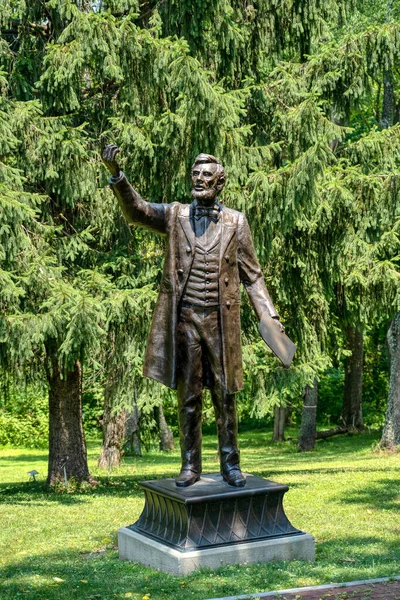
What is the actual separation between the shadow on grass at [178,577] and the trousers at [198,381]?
3.04ft

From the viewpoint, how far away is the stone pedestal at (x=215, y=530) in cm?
659

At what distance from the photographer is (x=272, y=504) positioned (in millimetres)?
6984

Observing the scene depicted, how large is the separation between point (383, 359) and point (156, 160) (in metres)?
19.7

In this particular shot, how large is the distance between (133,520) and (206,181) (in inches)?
157

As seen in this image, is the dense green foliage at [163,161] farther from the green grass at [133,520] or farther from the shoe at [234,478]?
the shoe at [234,478]

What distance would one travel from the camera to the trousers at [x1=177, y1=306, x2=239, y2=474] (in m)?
6.98

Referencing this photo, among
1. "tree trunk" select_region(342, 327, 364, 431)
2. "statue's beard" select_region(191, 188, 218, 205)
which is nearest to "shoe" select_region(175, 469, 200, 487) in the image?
"statue's beard" select_region(191, 188, 218, 205)

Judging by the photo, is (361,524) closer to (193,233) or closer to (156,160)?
(193,233)

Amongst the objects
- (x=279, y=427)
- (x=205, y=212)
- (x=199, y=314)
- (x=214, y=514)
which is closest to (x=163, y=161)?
(x=205, y=212)

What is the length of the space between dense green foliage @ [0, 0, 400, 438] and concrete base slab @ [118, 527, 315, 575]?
133 inches

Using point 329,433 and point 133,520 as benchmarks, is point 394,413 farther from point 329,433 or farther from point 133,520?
point 133,520

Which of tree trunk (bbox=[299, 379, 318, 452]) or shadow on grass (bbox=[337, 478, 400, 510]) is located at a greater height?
tree trunk (bbox=[299, 379, 318, 452])

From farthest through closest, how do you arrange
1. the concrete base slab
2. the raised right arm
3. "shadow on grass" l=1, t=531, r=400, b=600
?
1. the concrete base slab
2. the raised right arm
3. "shadow on grass" l=1, t=531, r=400, b=600

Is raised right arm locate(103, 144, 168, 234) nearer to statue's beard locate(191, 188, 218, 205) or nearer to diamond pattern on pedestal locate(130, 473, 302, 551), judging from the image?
statue's beard locate(191, 188, 218, 205)
